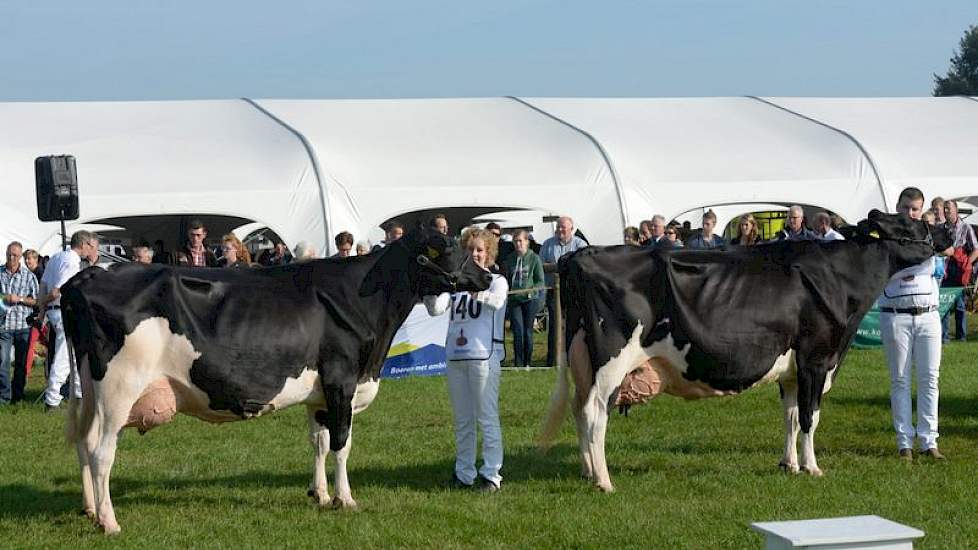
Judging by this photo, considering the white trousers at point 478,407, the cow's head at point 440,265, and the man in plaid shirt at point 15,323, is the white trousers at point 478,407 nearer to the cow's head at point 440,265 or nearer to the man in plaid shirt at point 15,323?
the cow's head at point 440,265

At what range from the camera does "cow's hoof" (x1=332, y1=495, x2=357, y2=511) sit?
27.8 ft

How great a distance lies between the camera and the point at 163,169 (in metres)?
24.7

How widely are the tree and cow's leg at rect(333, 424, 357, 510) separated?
295ft

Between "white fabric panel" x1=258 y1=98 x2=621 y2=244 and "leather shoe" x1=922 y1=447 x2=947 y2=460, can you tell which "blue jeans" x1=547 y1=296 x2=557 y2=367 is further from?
"white fabric panel" x1=258 y1=98 x2=621 y2=244

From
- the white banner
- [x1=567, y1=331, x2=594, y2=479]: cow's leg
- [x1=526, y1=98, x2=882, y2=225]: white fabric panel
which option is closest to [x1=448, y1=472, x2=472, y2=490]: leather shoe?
[x1=567, y1=331, x2=594, y2=479]: cow's leg

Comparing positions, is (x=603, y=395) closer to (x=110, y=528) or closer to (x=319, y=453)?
(x=319, y=453)

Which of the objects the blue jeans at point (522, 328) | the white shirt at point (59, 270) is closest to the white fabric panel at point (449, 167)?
the blue jeans at point (522, 328)

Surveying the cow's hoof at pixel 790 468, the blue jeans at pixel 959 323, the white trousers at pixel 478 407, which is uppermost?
the white trousers at pixel 478 407

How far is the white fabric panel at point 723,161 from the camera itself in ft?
87.8

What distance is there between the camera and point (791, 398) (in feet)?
31.6

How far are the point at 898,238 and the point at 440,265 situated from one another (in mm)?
3648

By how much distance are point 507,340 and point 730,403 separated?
814 centimetres

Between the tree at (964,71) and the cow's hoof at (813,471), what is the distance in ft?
289

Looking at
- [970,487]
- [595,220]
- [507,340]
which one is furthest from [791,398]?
[595,220]
